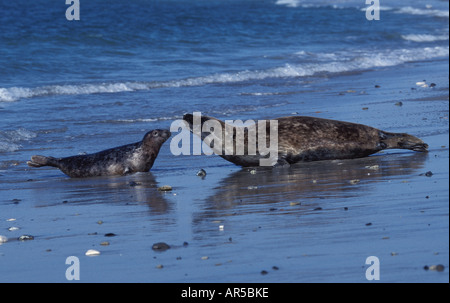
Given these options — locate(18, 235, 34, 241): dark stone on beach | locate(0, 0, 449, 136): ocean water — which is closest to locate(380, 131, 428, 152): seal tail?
locate(0, 0, 449, 136): ocean water

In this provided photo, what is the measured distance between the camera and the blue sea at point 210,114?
16.0ft

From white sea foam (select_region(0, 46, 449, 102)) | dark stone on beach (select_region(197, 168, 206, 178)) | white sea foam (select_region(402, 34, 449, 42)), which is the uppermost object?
white sea foam (select_region(402, 34, 449, 42))

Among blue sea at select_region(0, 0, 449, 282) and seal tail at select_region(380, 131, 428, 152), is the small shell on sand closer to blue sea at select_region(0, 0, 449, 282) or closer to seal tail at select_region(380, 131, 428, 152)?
blue sea at select_region(0, 0, 449, 282)

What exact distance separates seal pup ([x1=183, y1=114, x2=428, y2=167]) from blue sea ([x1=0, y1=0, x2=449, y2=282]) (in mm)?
195

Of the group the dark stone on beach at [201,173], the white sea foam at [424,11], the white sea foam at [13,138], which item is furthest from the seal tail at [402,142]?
the white sea foam at [424,11]

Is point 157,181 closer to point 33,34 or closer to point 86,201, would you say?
point 86,201

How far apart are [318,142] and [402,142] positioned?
842mm

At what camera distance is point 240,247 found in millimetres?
4887

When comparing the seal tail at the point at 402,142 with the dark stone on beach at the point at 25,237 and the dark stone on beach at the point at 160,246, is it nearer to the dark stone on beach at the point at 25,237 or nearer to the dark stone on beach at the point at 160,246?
the dark stone on beach at the point at 160,246

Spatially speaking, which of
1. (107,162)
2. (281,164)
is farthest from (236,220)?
(107,162)

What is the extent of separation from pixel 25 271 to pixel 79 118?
7253 millimetres

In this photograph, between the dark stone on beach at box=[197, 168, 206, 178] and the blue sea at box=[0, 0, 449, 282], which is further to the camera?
the dark stone on beach at box=[197, 168, 206, 178]

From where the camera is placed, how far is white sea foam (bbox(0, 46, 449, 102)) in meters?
14.7

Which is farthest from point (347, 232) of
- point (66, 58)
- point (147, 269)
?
point (66, 58)
